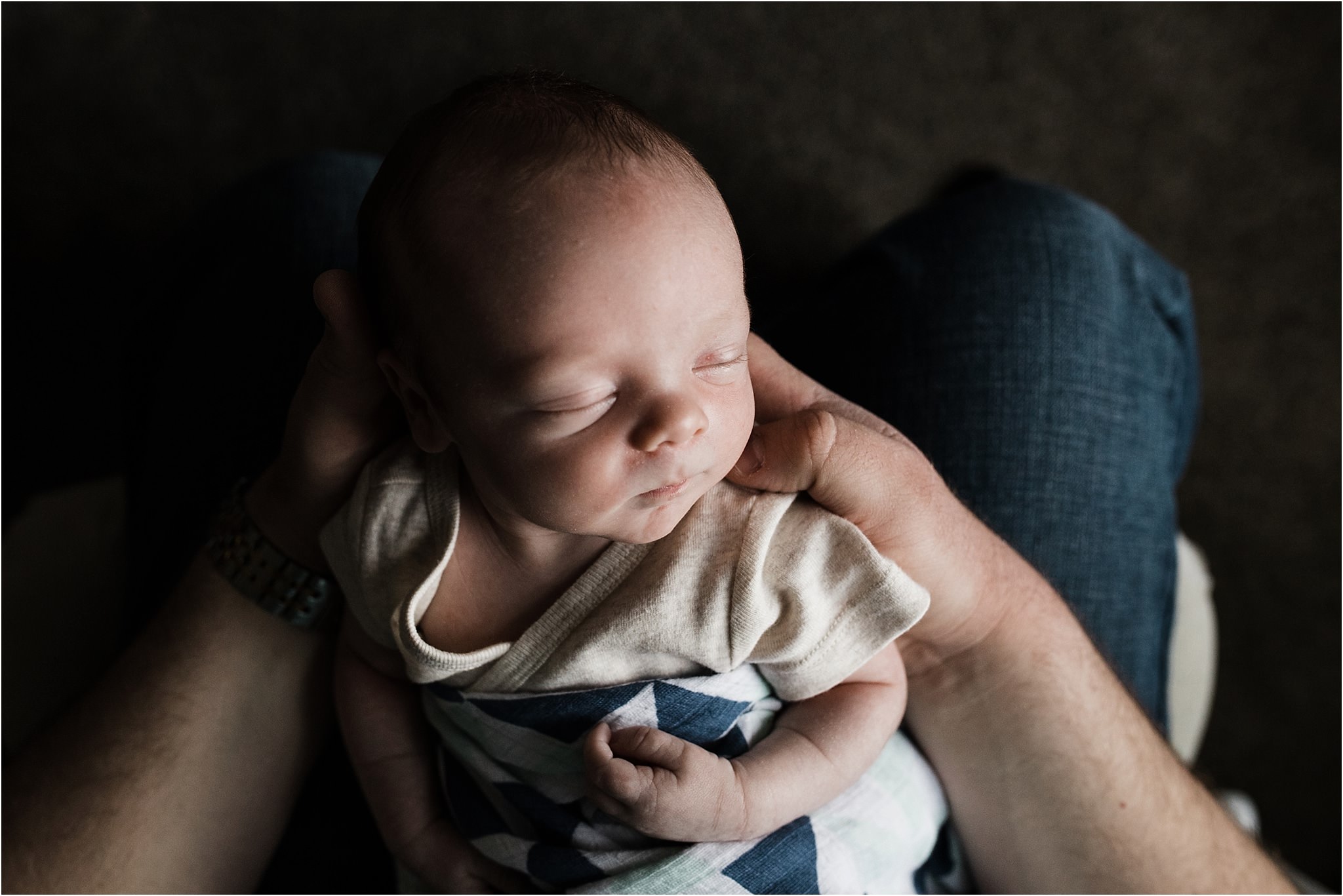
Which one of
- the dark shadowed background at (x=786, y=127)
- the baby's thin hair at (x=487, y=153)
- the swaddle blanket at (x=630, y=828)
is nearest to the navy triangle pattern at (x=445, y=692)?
the swaddle blanket at (x=630, y=828)

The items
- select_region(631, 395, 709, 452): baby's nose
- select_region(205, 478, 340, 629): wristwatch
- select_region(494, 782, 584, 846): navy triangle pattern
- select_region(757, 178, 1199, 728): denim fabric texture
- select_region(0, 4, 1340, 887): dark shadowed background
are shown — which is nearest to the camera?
select_region(631, 395, 709, 452): baby's nose

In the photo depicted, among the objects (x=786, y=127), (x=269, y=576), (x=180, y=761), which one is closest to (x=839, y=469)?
(x=269, y=576)

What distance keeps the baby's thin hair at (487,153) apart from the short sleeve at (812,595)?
293 mm

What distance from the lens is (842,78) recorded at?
203 centimetres

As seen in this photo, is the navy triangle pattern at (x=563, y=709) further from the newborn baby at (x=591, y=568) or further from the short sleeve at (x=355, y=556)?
the short sleeve at (x=355, y=556)

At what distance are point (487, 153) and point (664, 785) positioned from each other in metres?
0.51

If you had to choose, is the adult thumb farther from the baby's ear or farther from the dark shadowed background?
the dark shadowed background

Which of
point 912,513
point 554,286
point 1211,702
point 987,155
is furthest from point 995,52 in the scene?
point 554,286

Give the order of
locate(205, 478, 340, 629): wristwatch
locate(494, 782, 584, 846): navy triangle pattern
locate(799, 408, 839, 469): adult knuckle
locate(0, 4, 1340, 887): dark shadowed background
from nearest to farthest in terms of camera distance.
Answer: locate(799, 408, 839, 469): adult knuckle < locate(494, 782, 584, 846): navy triangle pattern < locate(205, 478, 340, 629): wristwatch < locate(0, 4, 1340, 887): dark shadowed background

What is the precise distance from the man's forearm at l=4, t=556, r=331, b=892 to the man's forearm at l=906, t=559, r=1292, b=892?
67 cm

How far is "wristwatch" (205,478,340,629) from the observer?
3.38ft

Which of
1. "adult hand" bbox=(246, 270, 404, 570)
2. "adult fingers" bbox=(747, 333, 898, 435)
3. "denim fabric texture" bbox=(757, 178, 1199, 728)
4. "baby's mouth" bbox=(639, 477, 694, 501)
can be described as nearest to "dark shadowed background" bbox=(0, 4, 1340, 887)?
"denim fabric texture" bbox=(757, 178, 1199, 728)

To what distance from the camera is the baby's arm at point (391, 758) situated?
3.23 ft

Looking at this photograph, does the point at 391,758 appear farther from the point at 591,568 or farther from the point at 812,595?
the point at 812,595
